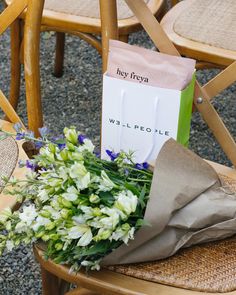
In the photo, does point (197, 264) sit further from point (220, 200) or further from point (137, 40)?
point (137, 40)

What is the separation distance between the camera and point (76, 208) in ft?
3.72

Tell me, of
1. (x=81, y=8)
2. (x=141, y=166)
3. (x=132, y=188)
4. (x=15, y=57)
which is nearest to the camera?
(x=132, y=188)

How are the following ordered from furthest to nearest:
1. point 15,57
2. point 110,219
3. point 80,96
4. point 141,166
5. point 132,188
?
point 80,96, point 15,57, point 141,166, point 132,188, point 110,219

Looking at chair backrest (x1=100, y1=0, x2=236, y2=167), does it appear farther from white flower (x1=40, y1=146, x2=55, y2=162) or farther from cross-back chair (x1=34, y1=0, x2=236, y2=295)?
white flower (x1=40, y1=146, x2=55, y2=162)

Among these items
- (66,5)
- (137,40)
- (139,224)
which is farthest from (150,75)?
(137,40)

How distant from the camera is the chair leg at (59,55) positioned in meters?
2.81

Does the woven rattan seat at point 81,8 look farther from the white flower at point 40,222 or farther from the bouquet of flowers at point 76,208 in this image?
the white flower at point 40,222

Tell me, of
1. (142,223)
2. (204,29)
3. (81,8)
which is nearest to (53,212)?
(142,223)

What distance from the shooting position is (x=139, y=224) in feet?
3.80

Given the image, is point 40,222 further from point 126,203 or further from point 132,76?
point 132,76

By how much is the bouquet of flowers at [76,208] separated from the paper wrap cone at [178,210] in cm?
3

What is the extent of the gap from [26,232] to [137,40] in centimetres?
212

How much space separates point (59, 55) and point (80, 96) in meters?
0.20

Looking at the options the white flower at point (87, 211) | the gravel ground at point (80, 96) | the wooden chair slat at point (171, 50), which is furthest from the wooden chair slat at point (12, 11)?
the gravel ground at point (80, 96)
